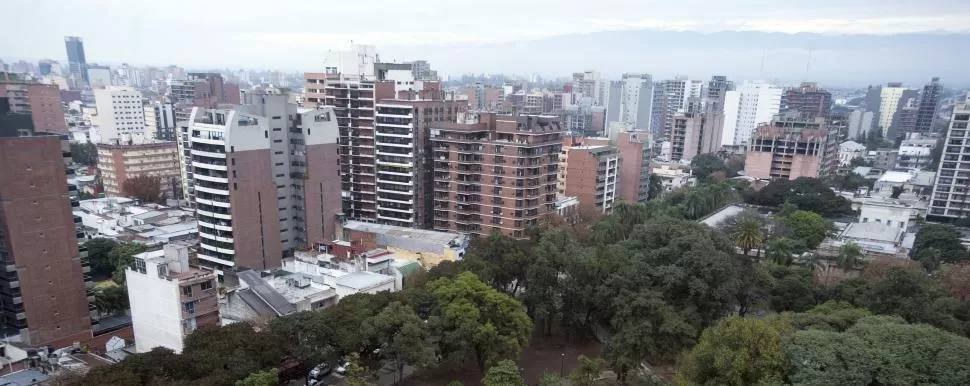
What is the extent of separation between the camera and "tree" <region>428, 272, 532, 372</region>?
77.5ft

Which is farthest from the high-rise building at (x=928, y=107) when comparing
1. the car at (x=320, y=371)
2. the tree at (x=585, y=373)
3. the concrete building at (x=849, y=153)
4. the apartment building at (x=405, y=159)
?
the car at (x=320, y=371)

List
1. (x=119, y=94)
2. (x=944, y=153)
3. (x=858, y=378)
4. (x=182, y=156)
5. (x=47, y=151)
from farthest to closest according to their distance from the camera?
1. (x=119, y=94)
2. (x=182, y=156)
3. (x=944, y=153)
4. (x=47, y=151)
5. (x=858, y=378)

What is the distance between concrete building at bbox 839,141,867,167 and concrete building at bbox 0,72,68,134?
108 m

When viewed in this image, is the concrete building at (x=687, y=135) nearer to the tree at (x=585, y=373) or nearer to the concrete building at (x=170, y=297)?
the tree at (x=585, y=373)

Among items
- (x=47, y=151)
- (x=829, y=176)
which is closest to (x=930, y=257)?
(x=829, y=176)

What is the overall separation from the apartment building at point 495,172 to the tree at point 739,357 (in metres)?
24.0

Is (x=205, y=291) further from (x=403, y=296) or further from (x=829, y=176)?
(x=829, y=176)

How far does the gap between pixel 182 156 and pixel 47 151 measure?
27955mm

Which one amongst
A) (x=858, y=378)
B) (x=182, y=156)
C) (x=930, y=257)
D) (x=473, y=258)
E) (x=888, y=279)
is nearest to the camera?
(x=858, y=378)

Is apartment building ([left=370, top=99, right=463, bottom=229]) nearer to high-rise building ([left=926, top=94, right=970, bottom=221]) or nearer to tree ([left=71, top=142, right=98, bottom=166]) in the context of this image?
high-rise building ([left=926, top=94, right=970, bottom=221])

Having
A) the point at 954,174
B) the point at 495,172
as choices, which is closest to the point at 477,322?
the point at 495,172

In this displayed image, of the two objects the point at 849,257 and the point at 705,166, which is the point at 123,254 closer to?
the point at 849,257

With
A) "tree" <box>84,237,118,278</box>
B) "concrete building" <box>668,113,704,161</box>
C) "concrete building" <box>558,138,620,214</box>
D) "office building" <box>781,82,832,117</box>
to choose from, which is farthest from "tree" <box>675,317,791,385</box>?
"office building" <box>781,82,832,117</box>

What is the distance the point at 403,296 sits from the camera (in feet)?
84.6
